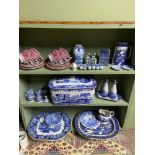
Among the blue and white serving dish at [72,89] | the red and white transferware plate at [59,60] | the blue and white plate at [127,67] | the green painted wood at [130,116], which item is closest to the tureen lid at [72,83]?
the blue and white serving dish at [72,89]

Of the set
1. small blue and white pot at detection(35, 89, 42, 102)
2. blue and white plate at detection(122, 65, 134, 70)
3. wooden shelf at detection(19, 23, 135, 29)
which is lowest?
small blue and white pot at detection(35, 89, 42, 102)

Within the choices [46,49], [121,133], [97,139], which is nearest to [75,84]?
[46,49]

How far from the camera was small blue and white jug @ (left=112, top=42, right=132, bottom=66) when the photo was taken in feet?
3.62

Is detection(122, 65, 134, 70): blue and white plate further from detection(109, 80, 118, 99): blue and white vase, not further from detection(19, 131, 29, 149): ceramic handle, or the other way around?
detection(19, 131, 29, 149): ceramic handle

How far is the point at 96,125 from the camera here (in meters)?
1.32

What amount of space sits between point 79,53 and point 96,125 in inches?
21.6

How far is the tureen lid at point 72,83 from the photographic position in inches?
44.3

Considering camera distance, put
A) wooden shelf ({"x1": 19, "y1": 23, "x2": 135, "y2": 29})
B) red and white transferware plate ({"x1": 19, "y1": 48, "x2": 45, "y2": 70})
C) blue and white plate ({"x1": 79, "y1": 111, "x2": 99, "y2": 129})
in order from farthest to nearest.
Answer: blue and white plate ({"x1": 79, "y1": 111, "x2": 99, "y2": 129}), red and white transferware plate ({"x1": 19, "y1": 48, "x2": 45, "y2": 70}), wooden shelf ({"x1": 19, "y1": 23, "x2": 135, "y2": 29})

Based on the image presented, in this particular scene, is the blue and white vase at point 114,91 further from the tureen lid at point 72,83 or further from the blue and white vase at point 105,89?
the tureen lid at point 72,83

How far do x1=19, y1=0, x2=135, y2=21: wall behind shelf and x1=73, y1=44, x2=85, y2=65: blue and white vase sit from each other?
0.19m

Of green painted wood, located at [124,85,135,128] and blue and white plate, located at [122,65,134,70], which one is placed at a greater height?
blue and white plate, located at [122,65,134,70]

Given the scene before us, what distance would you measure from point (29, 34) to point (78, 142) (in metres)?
0.80

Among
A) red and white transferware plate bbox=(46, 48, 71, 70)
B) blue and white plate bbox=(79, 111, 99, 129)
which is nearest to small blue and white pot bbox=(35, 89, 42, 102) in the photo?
red and white transferware plate bbox=(46, 48, 71, 70)

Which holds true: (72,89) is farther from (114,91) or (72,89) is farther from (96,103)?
(114,91)
